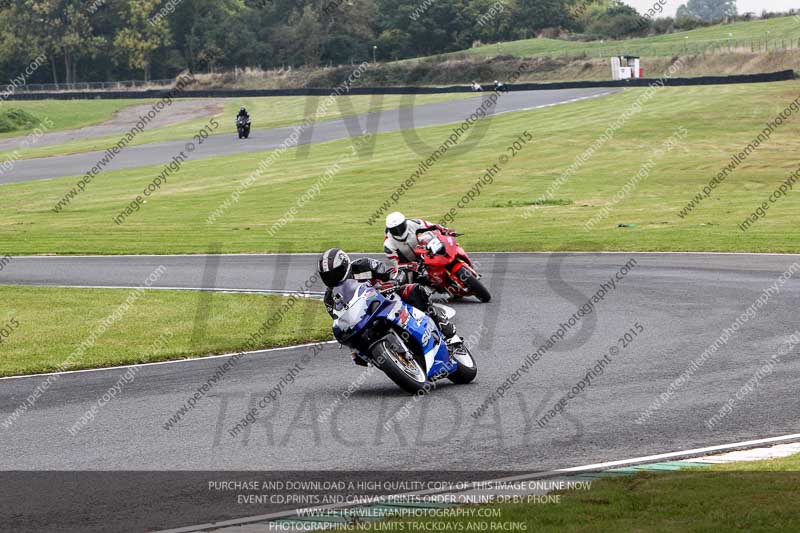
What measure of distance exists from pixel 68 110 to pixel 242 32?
40.8m

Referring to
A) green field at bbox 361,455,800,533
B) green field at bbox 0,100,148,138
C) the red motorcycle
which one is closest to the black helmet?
green field at bbox 361,455,800,533

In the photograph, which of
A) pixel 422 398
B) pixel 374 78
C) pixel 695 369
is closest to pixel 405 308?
pixel 422 398

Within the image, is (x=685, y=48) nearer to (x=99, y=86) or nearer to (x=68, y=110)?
(x=68, y=110)

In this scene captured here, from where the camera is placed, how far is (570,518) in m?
6.71

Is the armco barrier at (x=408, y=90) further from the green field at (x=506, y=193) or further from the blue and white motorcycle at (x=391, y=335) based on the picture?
the blue and white motorcycle at (x=391, y=335)

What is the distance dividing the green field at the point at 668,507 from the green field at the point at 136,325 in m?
8.71

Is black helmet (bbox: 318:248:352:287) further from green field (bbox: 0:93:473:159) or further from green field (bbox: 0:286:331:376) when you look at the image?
green field (bbox: 0:93:473:159)

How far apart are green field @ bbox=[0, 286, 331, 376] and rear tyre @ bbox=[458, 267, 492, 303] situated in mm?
2359

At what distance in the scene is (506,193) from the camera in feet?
124

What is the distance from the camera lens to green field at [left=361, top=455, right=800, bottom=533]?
252 inches

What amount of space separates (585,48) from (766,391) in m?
91.3

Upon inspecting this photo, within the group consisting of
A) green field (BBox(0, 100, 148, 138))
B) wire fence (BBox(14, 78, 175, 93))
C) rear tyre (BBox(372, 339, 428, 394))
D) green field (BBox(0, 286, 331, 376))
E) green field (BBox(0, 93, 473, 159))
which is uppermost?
rear tyre (BBox(372, 339, 428, 394))

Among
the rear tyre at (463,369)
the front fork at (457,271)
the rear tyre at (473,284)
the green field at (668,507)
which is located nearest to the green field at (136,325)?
the front fork at (457,271)

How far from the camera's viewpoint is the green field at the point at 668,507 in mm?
6406
